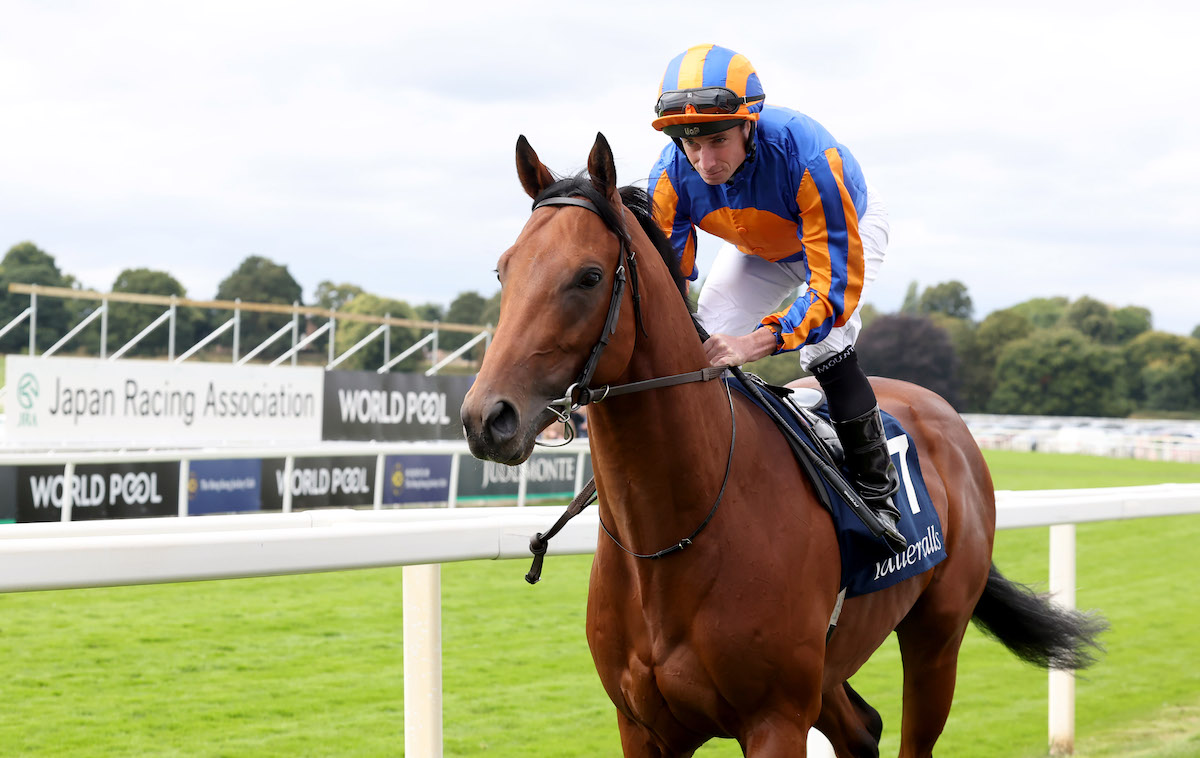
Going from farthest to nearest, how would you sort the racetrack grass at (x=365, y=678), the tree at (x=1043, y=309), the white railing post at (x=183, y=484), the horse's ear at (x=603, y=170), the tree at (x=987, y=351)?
the tree at (x=1043, y=309)
the tree at (x=987, y=351)
the white railing post at (x=183, y=484)
the racetrack grass at (x=365, y=678)
the horse's ear at (x=603, y=170)

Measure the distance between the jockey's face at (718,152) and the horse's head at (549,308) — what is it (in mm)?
410

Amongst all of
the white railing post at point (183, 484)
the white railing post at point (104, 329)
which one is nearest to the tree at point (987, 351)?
the white railing post at point (104, 329)

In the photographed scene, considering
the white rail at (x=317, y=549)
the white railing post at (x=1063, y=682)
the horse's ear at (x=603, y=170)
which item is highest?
the horse's ear at (x=603, y=170)

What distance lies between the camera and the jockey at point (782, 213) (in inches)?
87.7

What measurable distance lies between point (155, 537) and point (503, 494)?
12.6 meters

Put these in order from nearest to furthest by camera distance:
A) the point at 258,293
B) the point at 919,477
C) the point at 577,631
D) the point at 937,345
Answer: the point at 919,477, the point at 577,631, the point at 258,293, the point at 937,345

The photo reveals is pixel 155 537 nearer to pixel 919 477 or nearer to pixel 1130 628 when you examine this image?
pixel 919 477

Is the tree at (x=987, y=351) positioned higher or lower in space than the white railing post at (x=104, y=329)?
higher

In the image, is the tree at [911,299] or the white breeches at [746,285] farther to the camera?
the tree at [911,299]

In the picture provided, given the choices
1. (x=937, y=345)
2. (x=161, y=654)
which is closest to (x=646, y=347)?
(x=161, y=654)

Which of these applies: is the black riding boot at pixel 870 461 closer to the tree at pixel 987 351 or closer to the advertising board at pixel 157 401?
the advertising board at pixel 157 401

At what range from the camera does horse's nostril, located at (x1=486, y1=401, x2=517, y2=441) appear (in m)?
1.62

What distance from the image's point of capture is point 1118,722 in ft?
16.4

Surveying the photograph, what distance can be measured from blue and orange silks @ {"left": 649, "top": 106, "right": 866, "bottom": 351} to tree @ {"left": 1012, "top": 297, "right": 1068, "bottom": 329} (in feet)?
262
